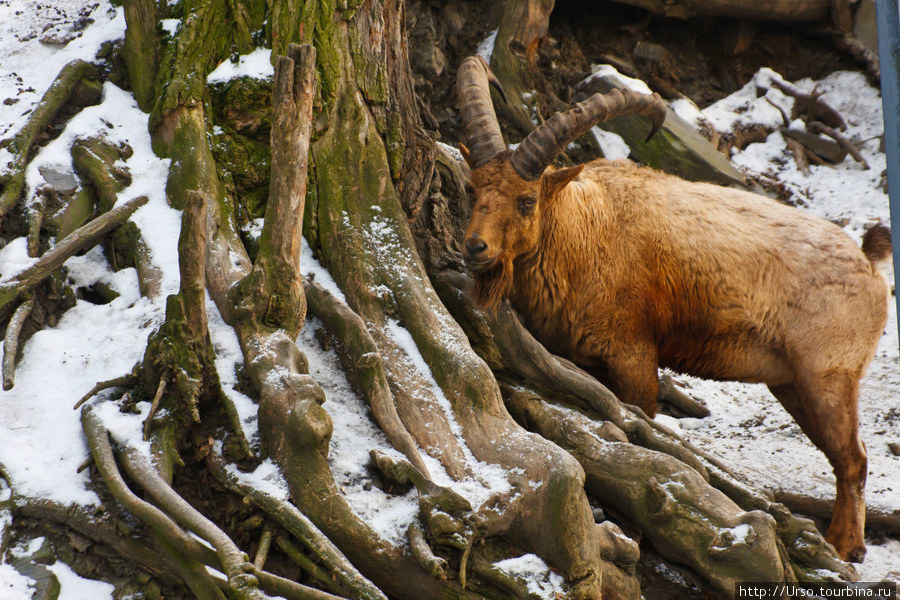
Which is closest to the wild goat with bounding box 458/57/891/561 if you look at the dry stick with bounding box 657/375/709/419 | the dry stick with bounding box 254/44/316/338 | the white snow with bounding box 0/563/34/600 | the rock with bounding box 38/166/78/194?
the dry stick with bounding box 657/375/709/419

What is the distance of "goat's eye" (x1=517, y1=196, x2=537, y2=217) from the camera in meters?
5.71

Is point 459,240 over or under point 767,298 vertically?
over

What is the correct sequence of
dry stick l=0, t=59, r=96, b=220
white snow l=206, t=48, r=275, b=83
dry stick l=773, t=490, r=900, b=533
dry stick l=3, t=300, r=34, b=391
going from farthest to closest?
1. dry stick l=773, t=490, r=900, b=533
2. white snow l=206, t=48, r=275, b=83
3. dry stick l=0, t=59, r=96, b=220
4. dry stick l=3, t=300, r=34, b=391

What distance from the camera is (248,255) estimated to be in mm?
4836

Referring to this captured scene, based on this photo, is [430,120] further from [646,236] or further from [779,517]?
[779,517]

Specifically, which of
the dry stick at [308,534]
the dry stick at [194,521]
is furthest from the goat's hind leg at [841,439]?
the dry stick at [194,521]

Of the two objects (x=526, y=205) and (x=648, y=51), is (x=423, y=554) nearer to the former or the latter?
(x=526, y=205)

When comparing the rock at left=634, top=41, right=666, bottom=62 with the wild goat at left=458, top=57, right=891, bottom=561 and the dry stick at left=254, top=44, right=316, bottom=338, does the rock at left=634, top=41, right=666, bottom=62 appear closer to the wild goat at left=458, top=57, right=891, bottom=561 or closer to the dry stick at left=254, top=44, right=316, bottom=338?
the wild goat at left=458, top=57, right=891, bottom=561

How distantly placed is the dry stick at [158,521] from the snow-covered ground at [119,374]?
0.19m

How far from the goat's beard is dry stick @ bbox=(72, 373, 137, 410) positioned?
2367 mm

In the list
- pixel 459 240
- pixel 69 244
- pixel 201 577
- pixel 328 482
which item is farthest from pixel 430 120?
pixel 201 577

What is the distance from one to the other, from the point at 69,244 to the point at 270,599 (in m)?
2.39

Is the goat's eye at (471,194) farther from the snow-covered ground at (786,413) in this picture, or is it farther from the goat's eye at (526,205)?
the snow-covered ground at (786,413)

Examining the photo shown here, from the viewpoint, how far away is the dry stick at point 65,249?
423cm
